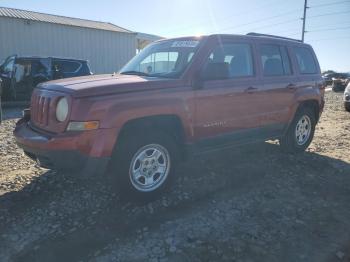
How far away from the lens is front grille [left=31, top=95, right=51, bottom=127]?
3883 mm

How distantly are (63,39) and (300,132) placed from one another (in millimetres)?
17039

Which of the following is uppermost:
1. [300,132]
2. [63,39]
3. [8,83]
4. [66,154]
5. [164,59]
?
[63,39]

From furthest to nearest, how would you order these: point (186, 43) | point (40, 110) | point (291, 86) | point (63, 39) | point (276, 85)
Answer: point (63, 39) < point (291, 86) < point (276, 85) < point (186, 43) < point (40, 110)

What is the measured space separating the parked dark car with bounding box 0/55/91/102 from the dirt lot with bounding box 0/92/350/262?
24.2 feet

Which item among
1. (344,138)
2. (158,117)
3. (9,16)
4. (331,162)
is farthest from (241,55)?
(9,16)

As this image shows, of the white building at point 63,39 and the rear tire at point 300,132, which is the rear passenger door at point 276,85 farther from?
the white building at point 63,39

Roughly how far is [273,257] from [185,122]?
183 centimetres

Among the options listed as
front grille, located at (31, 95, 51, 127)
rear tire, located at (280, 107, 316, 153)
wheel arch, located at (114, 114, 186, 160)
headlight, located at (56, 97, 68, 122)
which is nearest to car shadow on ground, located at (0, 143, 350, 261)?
rear tire, located at (280, 107, 316, 153)

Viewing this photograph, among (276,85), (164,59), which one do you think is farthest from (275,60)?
(164,59)

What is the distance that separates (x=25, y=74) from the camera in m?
12.3

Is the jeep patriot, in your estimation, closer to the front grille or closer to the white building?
the front grille

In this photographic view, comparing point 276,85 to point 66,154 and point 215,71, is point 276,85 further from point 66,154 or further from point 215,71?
point 66,154

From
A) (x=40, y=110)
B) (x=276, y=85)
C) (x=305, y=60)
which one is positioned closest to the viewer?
(x=40, y=110)

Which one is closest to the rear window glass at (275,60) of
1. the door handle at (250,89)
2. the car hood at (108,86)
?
the door handle at (250,89)
